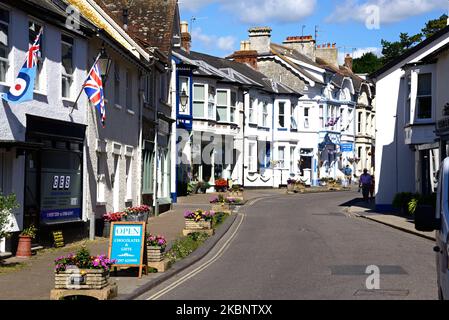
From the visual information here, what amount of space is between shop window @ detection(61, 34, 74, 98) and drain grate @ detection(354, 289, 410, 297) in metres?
11.0

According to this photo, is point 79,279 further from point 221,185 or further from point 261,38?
point 261,38

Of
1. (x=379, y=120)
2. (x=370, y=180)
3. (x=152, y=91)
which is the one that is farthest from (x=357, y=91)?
(x=152, y=91)

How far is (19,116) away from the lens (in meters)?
17.5

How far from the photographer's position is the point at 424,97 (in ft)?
106

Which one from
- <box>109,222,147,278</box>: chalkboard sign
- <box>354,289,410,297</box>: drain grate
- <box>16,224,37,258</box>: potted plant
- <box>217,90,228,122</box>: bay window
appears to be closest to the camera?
<box>354,289,410,297</box>: drain grate

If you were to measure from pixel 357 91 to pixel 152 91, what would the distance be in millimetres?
45665

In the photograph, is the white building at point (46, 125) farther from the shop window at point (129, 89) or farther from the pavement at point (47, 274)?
the shop window at point (129, 89)

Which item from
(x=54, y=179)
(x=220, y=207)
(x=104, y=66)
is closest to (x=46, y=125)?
(x=54, y=179)

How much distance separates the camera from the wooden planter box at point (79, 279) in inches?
454

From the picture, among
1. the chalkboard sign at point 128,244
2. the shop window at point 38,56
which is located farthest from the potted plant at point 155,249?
the shop window at point 38,56

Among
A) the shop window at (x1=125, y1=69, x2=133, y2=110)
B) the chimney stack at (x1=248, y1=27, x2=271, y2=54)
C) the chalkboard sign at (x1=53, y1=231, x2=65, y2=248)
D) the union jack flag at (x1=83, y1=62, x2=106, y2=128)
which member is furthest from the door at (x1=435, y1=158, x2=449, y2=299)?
the chimney stack at (x1=248, y1=27, x2=271, y2=54)

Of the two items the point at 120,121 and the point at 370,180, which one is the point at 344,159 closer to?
the point at 370,180

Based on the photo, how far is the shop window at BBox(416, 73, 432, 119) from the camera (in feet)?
106

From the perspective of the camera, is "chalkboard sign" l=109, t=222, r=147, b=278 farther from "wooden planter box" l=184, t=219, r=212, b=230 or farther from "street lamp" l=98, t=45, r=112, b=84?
"street lamp" l=98, t=45, r=112, b=84
